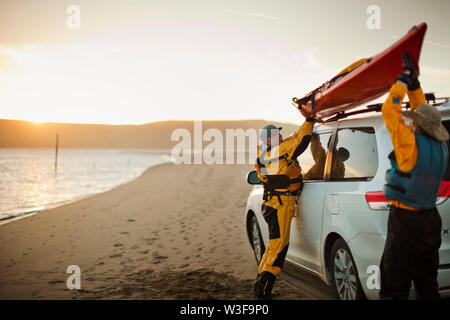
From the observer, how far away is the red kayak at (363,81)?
382 cm

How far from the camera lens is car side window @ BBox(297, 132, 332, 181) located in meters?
4.77

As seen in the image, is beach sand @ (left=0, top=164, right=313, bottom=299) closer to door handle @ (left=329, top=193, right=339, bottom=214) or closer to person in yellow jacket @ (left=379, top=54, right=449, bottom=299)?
door handle @ (left=329, top=193, right=339, bottom=214)

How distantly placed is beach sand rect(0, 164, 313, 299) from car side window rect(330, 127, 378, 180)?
167 centimetres

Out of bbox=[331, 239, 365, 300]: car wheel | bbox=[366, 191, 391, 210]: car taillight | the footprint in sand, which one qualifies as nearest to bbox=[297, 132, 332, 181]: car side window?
bbox=[331, 239, 365, 300]: car wheel

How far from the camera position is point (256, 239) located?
20.9 ft

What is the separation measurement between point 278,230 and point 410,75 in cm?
221

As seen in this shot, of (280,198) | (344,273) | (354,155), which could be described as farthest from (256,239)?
(354,155)

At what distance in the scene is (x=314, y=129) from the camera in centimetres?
504

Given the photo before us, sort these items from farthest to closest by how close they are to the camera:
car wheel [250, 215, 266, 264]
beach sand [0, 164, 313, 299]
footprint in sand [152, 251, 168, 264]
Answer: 1. footprint in sand [152, 251, 168, 264]
2. car wheel [250, 215, 266, 264]
3. beach sand [0, 164, 313, 299]

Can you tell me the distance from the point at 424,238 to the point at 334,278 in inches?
51.0

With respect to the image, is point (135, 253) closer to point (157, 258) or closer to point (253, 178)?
point (157, 258)

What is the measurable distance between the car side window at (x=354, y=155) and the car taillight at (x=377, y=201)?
0.26 m

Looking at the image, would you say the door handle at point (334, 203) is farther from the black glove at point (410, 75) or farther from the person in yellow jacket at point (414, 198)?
the black glove at point (410, 75)

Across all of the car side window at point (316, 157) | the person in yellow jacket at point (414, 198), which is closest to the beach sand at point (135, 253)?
the car side window at point (316, 157)
